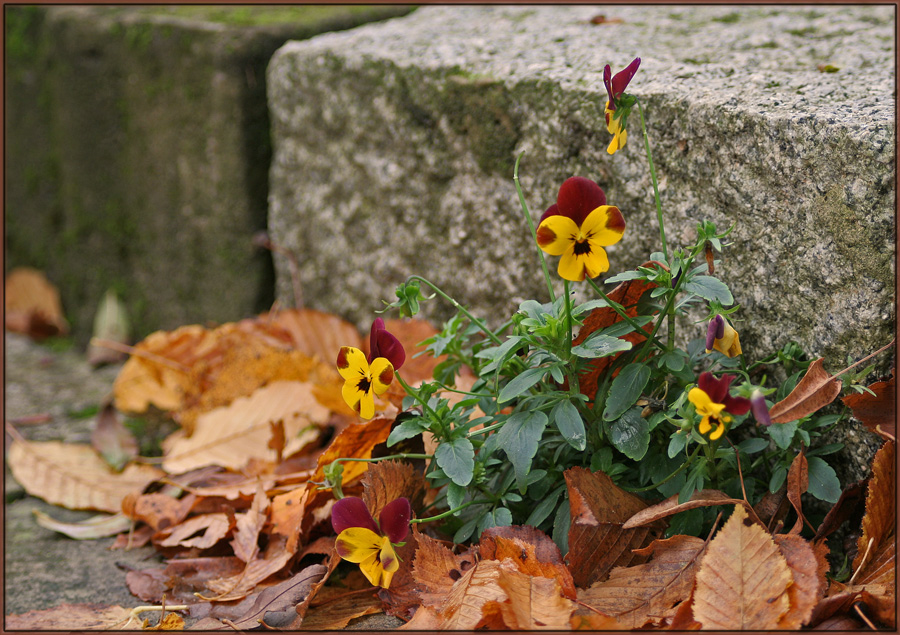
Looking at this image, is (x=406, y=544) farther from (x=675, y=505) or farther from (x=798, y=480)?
(x=798, y=480)

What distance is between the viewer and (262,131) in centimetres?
260

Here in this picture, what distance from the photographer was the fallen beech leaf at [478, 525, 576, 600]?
1244 millimetres

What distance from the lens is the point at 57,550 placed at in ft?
5.90

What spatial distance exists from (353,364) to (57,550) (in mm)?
1011

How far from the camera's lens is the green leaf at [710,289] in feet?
4.05

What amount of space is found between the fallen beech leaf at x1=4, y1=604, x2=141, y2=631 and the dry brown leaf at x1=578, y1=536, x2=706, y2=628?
32.5 inches

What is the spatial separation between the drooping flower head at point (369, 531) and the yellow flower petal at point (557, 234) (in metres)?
0.46

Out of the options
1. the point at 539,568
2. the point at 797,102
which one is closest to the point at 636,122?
the point at 797,102

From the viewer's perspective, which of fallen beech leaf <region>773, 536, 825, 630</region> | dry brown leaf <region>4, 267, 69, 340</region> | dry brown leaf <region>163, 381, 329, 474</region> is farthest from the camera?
dry brown leaf <region>4, 267, 69, 340</region>

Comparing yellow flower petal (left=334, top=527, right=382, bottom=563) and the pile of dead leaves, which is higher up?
yellow flower petal (left=334, top=527, right=382, bottom=563)

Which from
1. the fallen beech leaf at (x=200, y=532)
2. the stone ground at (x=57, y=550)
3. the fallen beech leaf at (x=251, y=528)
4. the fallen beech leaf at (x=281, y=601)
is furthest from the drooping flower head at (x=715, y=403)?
the fallen beech leaf at (x=200, y=532)

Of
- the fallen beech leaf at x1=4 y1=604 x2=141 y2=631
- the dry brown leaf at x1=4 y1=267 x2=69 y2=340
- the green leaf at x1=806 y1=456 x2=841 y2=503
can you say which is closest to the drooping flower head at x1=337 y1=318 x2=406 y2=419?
the fallen beech leaf at x1=4 y1=604 x2=141 y2=631

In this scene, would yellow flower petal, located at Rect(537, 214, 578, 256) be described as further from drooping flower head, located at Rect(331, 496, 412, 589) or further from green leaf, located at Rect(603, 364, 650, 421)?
drooping flower head, located at Rect(331, 496, 412, 589)

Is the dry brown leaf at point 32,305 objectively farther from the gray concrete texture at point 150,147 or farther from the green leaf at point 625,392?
the green leaf at point 625,392
